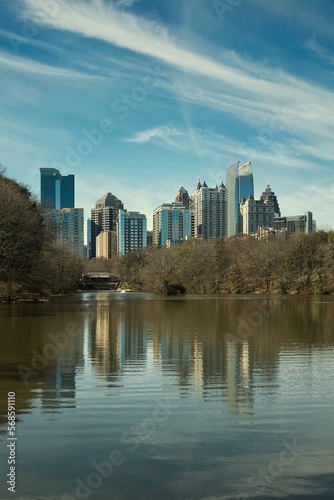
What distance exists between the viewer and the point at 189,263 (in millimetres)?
99125

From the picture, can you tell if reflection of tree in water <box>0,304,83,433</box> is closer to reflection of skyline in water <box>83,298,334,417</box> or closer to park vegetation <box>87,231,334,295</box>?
reflection of skyline in water <box>83,298,334,417</box>

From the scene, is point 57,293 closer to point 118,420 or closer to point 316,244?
point 316,244

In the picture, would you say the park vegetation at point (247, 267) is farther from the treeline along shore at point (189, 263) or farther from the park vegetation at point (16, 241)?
the park vegetation at point (16, 241)

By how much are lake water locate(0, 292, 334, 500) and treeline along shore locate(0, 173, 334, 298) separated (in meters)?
25.1

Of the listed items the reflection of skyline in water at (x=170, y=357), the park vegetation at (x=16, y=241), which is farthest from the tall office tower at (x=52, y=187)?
the reflection of skyline in water at (x=170, y=357)

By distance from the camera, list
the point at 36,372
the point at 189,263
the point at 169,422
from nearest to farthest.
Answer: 1. the point at 169,422
2. the point at 36,372
3. the point at 189,263

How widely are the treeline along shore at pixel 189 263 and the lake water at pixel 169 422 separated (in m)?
25.1

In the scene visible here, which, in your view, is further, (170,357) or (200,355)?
(200,355)

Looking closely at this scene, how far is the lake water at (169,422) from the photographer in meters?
6.61

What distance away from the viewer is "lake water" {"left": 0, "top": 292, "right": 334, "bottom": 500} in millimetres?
6605

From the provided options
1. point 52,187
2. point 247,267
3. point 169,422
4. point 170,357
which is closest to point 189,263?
point 247,267

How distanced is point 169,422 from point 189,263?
90.1 metres

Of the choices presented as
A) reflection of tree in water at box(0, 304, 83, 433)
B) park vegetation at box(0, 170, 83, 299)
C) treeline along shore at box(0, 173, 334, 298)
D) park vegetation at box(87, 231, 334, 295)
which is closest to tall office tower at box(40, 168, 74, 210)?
treeline along shore at box(0, 173, 334, 298)

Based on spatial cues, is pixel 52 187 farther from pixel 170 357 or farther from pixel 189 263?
pixel 170 357
